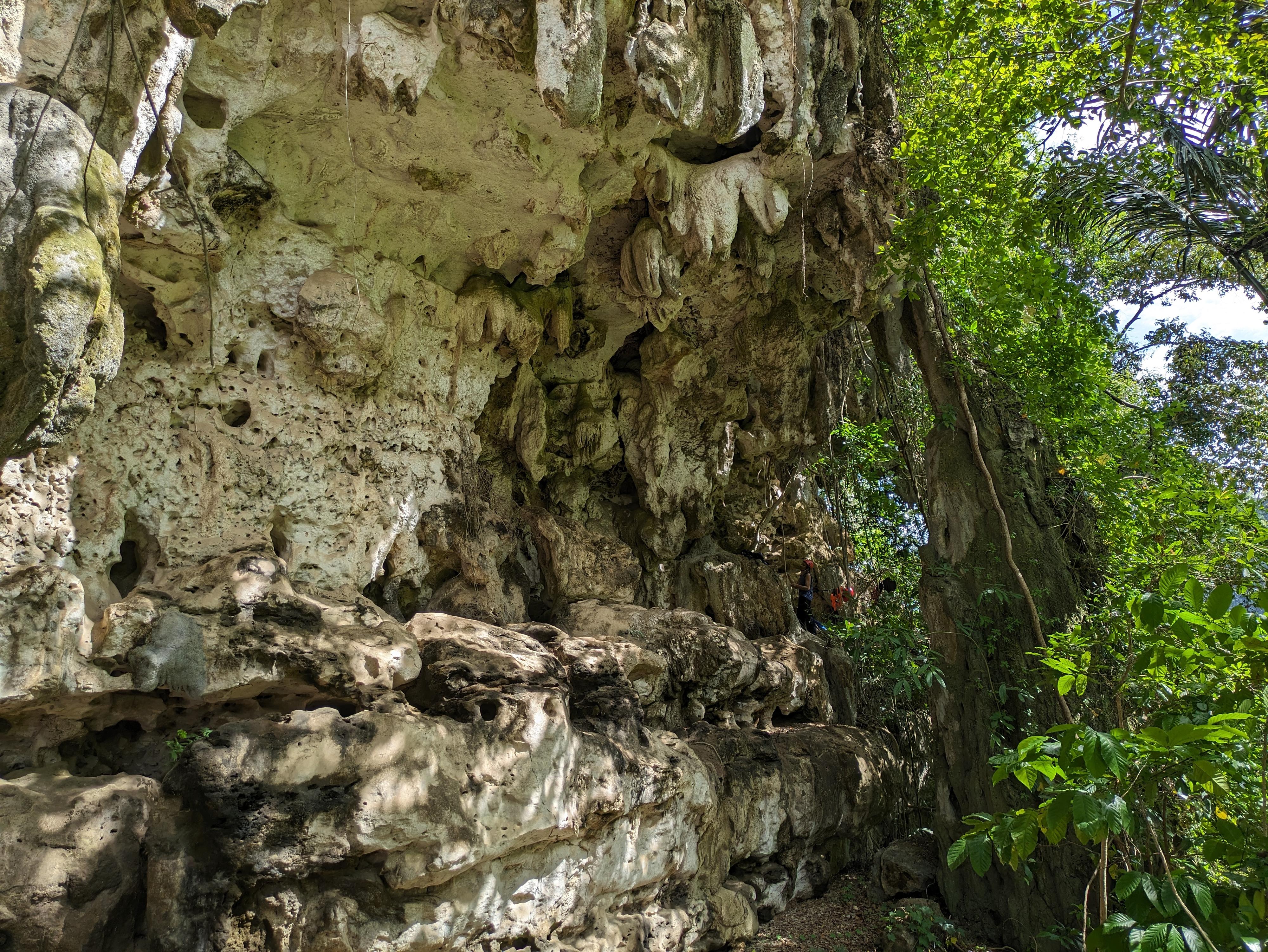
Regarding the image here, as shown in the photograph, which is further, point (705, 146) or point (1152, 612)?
point (705, 146)

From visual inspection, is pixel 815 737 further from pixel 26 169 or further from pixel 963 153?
pixel 26 169

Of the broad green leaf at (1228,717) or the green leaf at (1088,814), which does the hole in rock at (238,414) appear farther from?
the broad green leaf at (1228,717)

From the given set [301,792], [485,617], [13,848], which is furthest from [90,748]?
[485,617]

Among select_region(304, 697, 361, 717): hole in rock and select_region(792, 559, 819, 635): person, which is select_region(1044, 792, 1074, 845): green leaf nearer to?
select_region(304, 697, 361, 717): hole in rock

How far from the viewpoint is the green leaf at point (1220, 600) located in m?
2.39

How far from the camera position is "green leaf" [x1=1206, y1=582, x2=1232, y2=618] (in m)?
2.39

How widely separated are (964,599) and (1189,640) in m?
4.59

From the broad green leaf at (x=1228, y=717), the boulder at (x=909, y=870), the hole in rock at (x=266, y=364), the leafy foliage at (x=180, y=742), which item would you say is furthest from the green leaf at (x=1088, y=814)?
the hole in rock at (x=266, y=364)

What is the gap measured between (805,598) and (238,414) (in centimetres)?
670

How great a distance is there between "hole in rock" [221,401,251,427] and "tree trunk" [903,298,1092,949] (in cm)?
549

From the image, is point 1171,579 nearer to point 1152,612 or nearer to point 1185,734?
point 1152,612

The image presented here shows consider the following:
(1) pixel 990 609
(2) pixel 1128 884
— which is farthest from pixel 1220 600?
(1) pixel 990 609

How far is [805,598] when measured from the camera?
9.88 m

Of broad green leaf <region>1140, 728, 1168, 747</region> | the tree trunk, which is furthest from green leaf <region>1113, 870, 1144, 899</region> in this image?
the tree trunk
